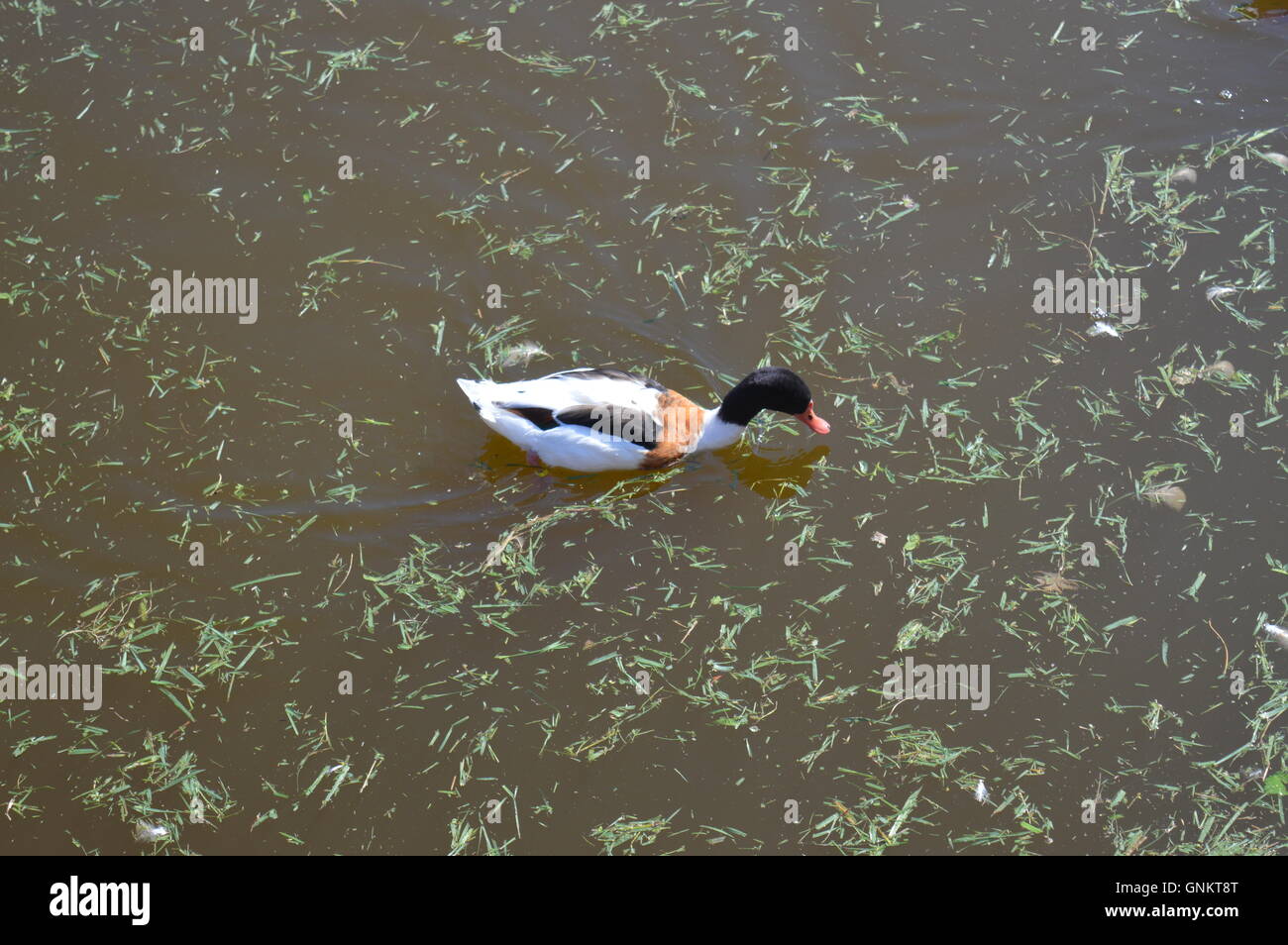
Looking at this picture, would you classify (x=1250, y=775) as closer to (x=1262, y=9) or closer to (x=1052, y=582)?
(x=1052, y=582)

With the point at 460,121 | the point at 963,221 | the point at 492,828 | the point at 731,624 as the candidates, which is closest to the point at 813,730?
the point at 731,624

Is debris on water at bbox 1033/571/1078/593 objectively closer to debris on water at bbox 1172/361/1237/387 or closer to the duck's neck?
debris on water at bbox 1172/361/1237/387

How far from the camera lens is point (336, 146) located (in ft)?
25.4

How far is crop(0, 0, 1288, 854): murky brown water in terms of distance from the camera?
213 inches

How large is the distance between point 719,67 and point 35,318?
5.02 m

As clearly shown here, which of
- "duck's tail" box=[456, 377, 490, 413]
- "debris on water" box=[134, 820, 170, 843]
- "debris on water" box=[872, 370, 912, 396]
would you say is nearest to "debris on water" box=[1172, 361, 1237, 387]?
"debris on water" box=[872, 370, 912, 396]

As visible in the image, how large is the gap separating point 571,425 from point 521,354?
0.89m

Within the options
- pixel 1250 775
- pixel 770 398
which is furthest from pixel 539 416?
pixel 1250 775

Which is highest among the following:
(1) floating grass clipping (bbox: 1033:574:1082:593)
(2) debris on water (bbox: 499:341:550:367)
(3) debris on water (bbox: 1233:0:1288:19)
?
(3) debris on water (bbox: 1233:0:1288:19)

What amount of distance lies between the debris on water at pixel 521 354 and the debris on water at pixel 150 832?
3.16 metres

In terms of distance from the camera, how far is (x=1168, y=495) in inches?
252

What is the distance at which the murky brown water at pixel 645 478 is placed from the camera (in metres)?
5.41

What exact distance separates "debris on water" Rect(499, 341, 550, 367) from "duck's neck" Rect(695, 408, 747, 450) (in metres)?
1.14

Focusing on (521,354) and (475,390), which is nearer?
(475,390)
